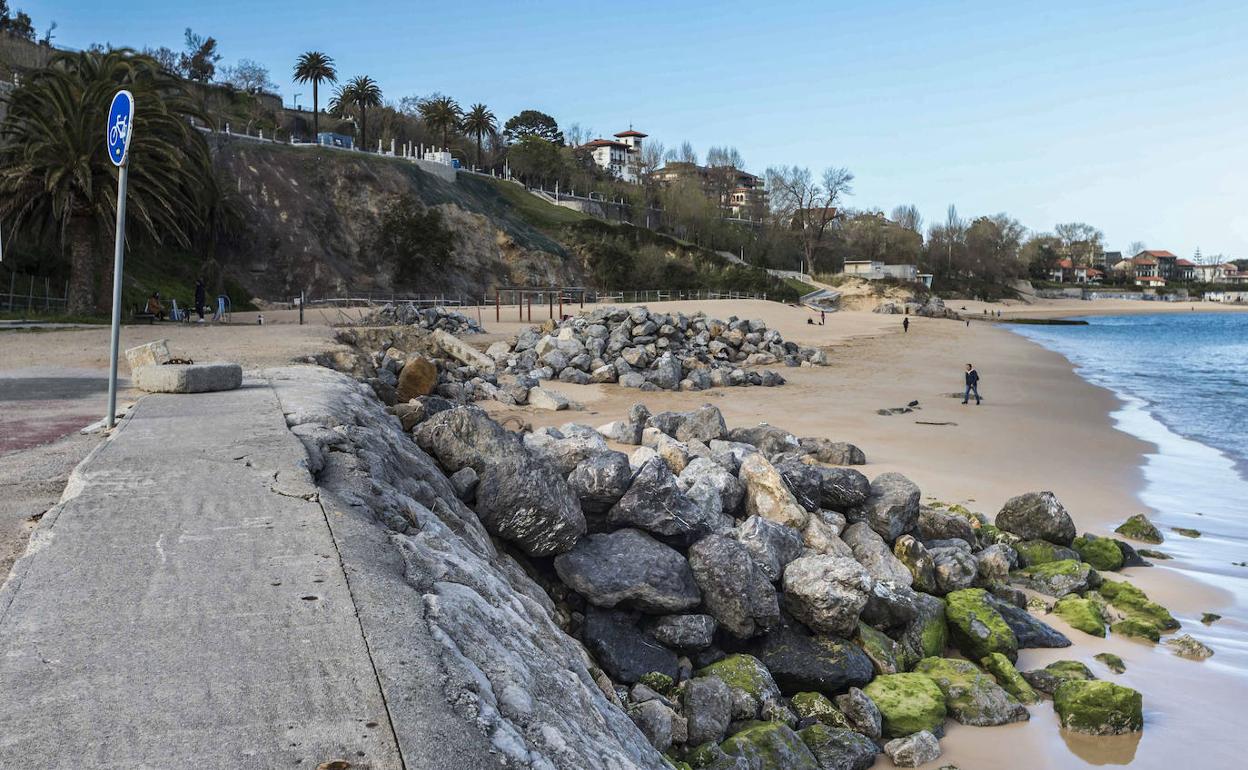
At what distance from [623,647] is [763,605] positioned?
1.23m

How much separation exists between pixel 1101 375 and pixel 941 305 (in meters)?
52.8

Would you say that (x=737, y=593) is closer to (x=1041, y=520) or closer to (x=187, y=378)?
(x=1041, y=520)

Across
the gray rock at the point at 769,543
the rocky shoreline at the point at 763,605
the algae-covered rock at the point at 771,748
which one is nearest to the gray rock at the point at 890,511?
the rocky shoreline at the point at 763,605

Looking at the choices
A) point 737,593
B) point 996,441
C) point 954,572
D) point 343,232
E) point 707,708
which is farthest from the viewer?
point 343,232

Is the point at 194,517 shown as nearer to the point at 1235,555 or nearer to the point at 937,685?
the point at 937,685

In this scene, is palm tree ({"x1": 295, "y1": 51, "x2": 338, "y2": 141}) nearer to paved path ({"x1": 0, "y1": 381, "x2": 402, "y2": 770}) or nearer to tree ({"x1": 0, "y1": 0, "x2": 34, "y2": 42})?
tree ({"x1": 0, "y1": 0, "x2": 34, "y2": 42})

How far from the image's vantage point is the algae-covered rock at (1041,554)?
9.40 m

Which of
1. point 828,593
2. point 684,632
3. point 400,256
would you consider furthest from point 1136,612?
point 400,256

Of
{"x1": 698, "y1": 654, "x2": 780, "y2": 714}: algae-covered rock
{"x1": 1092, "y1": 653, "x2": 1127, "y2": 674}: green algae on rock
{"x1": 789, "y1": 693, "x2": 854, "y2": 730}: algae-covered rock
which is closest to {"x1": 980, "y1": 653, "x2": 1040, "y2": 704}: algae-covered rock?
{"x1": 1092, "y1": 653, "x2": 1127, "y2": 674}: green algae on rock

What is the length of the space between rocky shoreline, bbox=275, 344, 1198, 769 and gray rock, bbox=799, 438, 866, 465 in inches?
176

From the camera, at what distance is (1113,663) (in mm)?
7137

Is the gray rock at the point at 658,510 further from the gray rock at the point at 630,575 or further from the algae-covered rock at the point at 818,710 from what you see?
the algae-covered rock at the point at 818,710

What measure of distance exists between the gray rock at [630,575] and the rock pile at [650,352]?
1571 centimetres

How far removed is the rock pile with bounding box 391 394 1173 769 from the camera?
5766 millimetres
